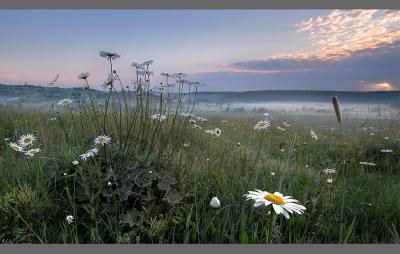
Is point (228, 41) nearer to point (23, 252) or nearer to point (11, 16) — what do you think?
point (11, 16)

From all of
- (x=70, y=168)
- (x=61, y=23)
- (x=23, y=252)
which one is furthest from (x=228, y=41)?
(x=23, y=252)

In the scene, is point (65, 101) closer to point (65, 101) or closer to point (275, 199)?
point (65, 101)

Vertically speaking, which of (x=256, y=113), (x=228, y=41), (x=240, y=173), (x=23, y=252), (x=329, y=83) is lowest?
(x=23, y=252)

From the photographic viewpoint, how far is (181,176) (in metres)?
2.32

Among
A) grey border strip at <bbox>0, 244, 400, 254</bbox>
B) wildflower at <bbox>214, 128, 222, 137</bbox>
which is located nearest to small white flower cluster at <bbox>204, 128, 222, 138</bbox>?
wildflower at <bbox>214, 128, 222, 137</bbox>

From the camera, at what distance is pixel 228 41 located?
2.66 meters

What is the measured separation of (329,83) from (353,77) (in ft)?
0.52

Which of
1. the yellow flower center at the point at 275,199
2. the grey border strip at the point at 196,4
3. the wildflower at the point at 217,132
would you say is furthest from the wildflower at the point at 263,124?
the yellow flower center at the point at 275,199

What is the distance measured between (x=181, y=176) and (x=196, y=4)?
0.93 metres

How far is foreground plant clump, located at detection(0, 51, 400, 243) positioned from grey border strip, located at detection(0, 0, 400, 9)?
11.8 inches

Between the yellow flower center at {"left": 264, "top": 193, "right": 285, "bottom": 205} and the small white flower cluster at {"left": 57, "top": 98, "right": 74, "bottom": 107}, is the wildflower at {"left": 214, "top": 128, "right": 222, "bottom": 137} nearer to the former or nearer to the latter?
the small white flower cluster at {"left": 57, "top": 98, "right": 74, "bottom": 107}

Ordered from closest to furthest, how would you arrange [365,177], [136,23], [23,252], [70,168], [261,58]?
1. [23,252]
2. [70,168]
3. [136,23]
4. [261,58]
5. [365,177]

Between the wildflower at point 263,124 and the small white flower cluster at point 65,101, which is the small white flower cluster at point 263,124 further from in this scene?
the small white flower cluster at point 65,101

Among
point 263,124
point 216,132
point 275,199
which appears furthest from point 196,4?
point 275,199
